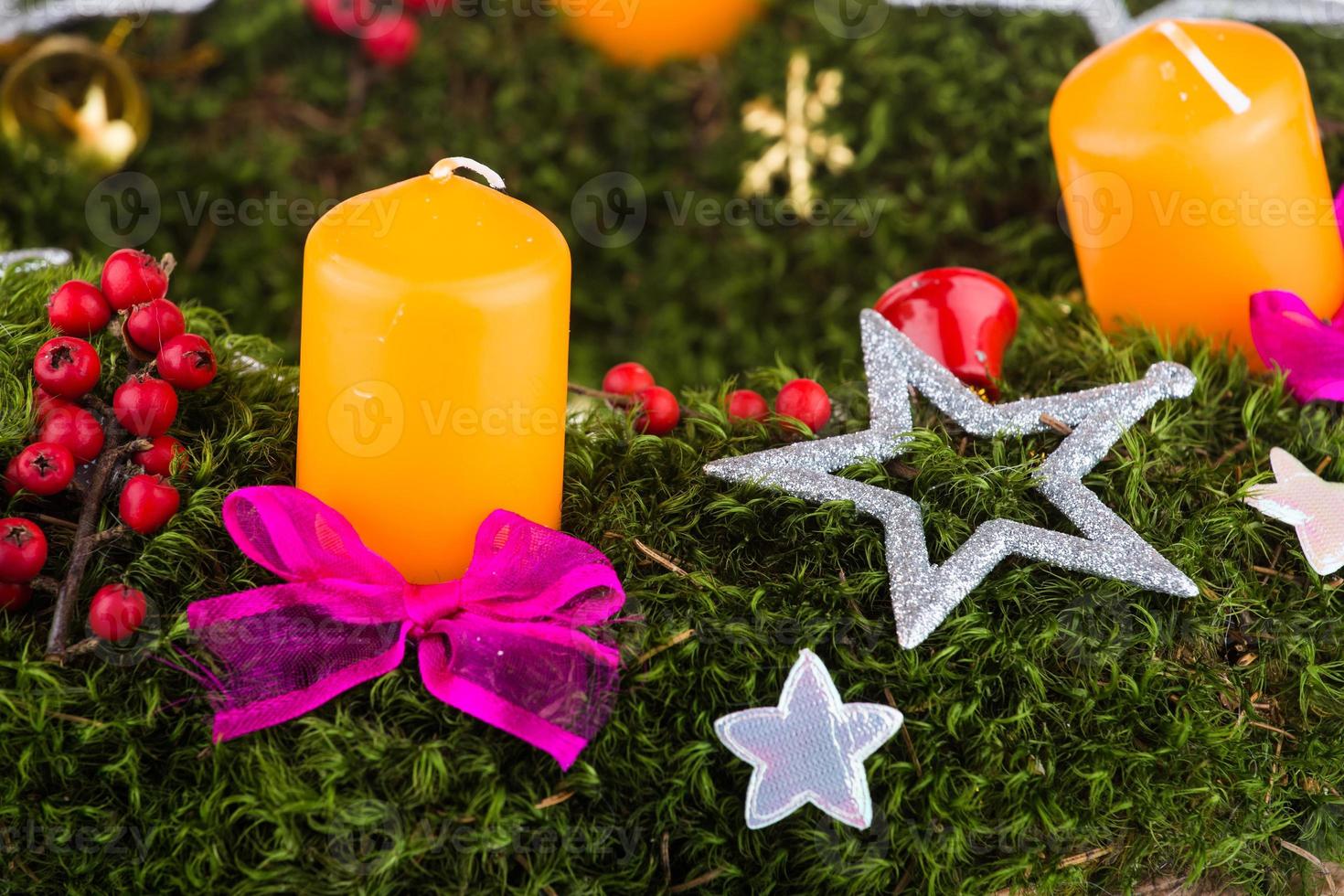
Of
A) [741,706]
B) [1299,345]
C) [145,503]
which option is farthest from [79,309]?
[1299,345]

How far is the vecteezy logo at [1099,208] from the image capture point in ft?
2.99

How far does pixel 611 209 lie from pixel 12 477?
88 cm

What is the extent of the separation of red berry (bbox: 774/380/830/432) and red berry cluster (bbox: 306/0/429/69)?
2.74ft

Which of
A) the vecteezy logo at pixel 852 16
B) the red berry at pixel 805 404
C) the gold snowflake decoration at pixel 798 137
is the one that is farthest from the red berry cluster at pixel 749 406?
the vecteezy logo at pixel 852 16

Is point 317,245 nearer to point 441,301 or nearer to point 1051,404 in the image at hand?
point 441,301

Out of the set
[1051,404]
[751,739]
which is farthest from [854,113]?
[751,739]

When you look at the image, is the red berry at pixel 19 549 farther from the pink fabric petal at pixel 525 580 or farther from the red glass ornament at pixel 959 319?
the red glass ornament at pixel 959 319

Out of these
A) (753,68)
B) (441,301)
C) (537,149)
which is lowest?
(537,149)

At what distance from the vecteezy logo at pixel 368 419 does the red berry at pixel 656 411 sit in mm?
219

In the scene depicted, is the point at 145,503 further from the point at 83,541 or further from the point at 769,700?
the point at 769,700

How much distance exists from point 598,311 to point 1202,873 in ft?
3.09

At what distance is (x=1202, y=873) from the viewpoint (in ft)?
2.38

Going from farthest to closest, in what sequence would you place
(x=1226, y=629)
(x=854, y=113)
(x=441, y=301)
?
(x=854, y=113)
(x=1226, y=629)
(x=441, y=301)

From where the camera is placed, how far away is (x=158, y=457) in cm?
73
